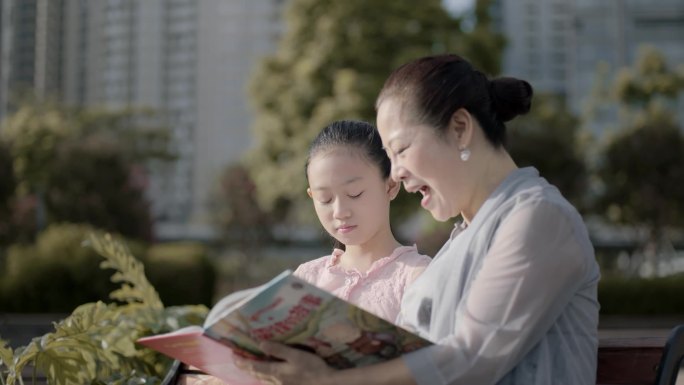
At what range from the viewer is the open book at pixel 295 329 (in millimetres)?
1322

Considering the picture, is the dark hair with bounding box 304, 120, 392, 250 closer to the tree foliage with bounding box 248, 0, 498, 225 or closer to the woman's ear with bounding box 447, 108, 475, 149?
the woman's ear with bounding box 447, 108, 475, 149

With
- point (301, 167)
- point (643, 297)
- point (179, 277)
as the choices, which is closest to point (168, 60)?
point (301, 167)

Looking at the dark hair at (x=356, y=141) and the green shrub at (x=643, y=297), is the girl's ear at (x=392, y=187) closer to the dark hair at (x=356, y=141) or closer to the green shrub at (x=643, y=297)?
the dark hair at (x=356, y=141)

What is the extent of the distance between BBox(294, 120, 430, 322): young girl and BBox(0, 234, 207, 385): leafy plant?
61 centimetres

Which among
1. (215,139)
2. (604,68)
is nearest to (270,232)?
(604,68)

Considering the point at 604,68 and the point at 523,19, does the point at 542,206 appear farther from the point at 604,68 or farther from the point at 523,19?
the point at 523,19

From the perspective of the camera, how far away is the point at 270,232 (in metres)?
33.5

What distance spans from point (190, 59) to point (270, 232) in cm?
4797

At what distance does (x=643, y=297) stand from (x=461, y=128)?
12570 millimetres

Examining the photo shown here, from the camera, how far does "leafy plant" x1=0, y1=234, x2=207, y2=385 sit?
2160 millimetres

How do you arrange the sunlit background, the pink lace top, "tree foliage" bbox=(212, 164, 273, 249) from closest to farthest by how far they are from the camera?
the pink lace top < the sunlit background < "tree foliage" bbox=(212, 164, 273, 249)

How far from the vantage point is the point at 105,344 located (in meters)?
2.48

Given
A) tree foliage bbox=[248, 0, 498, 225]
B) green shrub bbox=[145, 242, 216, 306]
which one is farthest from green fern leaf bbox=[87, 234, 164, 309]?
tree foliage bbox=[248, 0, 498, 225]

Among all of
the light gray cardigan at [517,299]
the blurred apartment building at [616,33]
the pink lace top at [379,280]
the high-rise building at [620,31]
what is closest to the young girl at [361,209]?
the pink lace top at [379,280]
